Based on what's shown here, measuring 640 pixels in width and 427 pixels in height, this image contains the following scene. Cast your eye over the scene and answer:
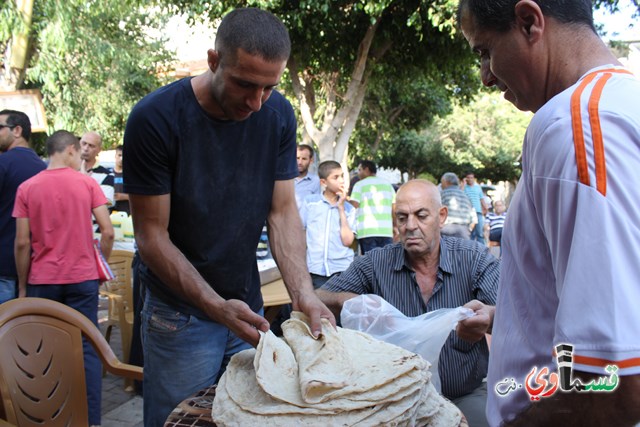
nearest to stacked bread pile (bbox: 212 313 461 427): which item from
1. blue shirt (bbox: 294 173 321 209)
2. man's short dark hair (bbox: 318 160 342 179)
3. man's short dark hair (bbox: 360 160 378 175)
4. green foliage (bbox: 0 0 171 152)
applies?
man's short dark hair (bbox: 318 160 342 179)

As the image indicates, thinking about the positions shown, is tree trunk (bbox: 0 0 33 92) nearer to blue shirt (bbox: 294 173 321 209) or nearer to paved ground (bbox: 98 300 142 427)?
blue shirt (bbox: 294 173 321 209)

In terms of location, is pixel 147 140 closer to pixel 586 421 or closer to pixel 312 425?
pixel 312 425

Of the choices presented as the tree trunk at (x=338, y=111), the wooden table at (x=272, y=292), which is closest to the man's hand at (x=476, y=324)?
the wooden table at (x=272, y=292)

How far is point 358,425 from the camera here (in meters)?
1.45

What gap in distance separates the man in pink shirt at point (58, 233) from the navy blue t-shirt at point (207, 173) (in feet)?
6.57

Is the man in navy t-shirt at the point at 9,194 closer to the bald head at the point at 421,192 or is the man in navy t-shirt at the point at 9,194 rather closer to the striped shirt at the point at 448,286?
the striped shirt at the point at 448,286

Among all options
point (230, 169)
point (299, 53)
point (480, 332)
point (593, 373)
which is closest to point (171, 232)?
point (230, 169)

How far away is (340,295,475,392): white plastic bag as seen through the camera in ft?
7.25

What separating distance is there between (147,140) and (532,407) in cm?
148

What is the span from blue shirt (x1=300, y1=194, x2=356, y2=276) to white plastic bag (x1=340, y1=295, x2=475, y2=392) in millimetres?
3022

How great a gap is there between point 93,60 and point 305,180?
9.05 meters

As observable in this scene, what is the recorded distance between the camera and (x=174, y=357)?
2064 millimetres

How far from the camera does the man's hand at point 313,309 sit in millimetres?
1807

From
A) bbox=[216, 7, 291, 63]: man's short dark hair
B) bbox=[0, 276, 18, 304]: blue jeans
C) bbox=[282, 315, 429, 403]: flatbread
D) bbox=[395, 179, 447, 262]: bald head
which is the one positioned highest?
bbox=[216, 7, 291, 63]: man's short dark hair
